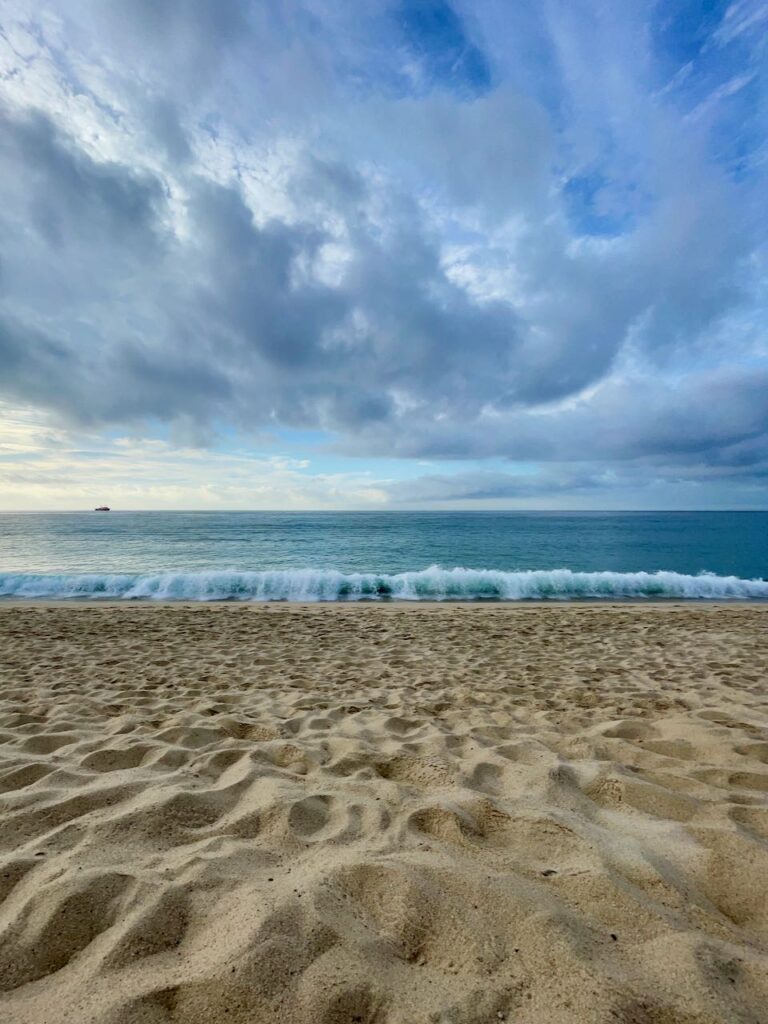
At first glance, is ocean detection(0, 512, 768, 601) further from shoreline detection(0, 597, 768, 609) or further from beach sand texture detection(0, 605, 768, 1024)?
beach sand texture detection(0, 605, 768, 1024)

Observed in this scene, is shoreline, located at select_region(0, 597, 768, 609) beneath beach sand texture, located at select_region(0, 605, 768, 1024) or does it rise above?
beneath

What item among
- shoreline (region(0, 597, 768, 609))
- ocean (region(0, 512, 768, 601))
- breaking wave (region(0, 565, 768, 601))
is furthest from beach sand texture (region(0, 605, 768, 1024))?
ocean (region(0, 512, 768, 601))

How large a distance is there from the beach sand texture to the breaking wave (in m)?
11.4

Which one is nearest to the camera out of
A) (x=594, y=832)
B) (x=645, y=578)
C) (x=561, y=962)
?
(x=561, y=962)

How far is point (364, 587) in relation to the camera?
17.9 meters

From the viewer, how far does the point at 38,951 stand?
1868mm

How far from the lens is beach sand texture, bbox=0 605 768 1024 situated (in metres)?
1.72

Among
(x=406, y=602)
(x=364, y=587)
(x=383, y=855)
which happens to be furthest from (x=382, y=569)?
(x=383, y=855)

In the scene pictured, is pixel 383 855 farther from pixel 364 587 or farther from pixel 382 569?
→ pixel 382 569

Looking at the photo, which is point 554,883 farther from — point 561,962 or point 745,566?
point 745,566

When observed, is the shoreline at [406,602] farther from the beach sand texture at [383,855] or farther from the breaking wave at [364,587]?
the beach sand texture at [383,855]

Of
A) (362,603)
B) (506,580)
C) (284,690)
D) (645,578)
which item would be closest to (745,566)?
(645,578)

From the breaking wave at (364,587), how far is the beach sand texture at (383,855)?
37.5 ft

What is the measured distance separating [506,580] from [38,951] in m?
17.6
